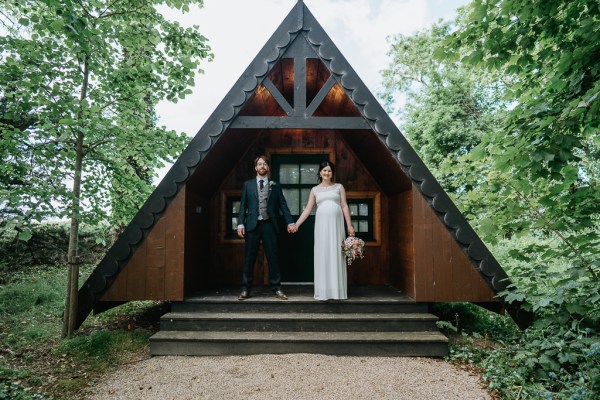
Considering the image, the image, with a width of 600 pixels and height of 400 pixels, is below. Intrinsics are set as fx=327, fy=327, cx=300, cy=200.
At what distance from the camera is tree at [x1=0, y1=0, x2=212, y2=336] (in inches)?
130

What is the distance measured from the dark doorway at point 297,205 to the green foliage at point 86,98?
1.75 metres

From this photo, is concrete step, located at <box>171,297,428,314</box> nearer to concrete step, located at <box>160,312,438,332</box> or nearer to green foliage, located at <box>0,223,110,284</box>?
concrete step, located at <box>160,312,438,332</box>

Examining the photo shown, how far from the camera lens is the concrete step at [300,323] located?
375 cm

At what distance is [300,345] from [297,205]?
96.5 inches

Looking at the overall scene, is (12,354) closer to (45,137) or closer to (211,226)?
(45,137)

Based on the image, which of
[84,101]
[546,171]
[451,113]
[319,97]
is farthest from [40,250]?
[451,113]

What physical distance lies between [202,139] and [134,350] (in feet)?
8.49

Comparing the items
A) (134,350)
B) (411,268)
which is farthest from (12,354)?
(411,268)

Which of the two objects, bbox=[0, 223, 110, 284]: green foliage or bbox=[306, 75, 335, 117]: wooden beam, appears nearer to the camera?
bbox=[306, 75, 335, 117]: wooden beam

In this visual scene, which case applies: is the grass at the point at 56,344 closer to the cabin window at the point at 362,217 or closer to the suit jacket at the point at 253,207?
the suit jacket at the point at 253,207

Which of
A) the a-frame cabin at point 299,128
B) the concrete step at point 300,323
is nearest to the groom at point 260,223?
the concrete step at point 300,323

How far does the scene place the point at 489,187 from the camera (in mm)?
3627

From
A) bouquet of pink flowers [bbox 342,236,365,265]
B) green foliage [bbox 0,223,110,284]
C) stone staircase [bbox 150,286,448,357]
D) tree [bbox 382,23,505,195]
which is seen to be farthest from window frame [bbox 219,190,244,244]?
tree [bbox 382,23,505,195]

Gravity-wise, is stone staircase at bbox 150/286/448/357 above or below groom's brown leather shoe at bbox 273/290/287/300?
below
